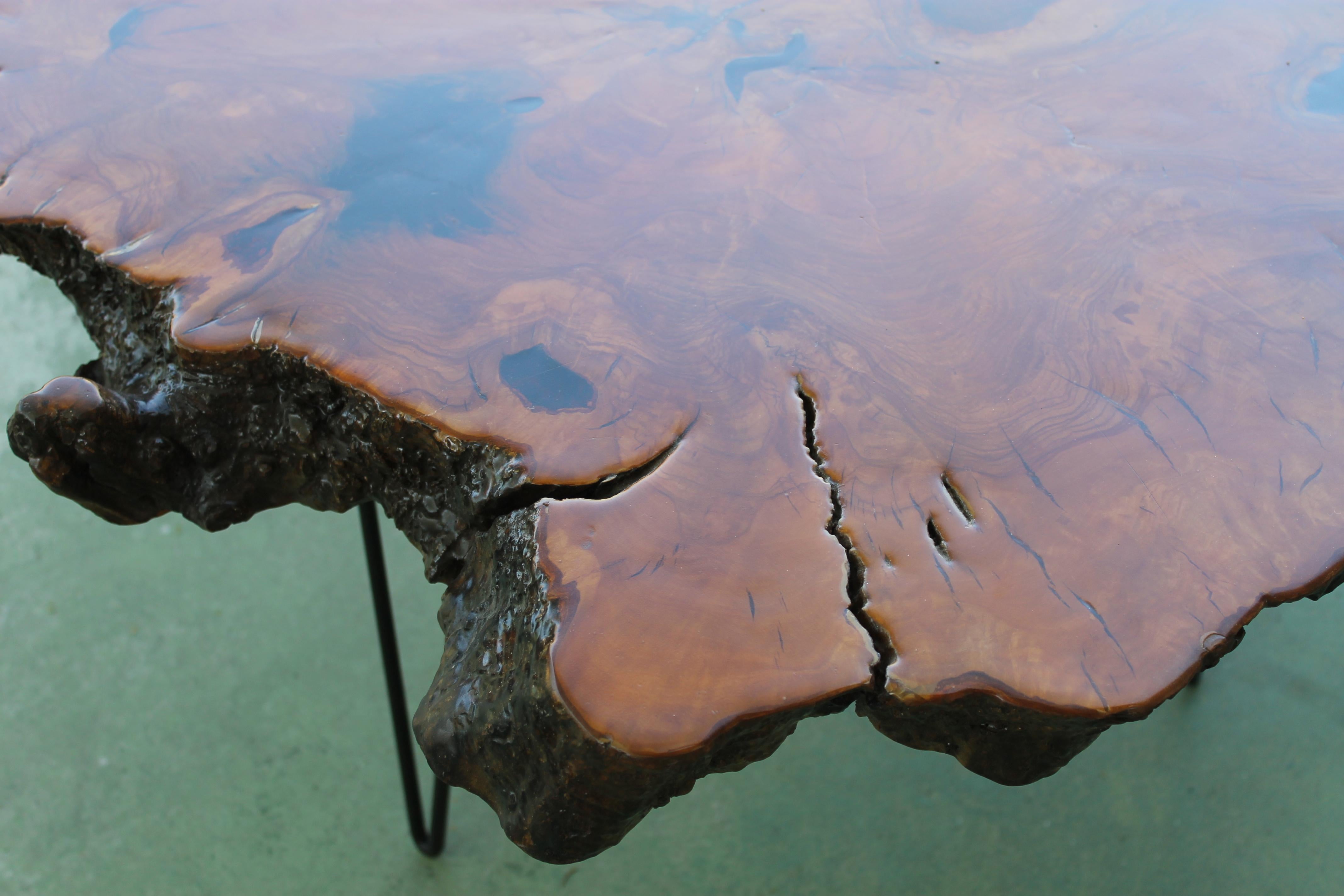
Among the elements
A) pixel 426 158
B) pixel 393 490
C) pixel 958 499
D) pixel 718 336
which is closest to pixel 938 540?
pixel 958 499

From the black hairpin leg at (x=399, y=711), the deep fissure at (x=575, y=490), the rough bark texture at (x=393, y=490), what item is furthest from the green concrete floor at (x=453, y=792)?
the deep fissure at (x=575, y=490)

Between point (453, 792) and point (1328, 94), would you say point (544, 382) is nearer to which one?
point (1328, 94)

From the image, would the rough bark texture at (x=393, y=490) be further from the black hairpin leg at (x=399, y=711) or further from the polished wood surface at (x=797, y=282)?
the black hairpin leg at (x=399, y=711)

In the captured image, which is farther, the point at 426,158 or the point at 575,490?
the point at 426,158

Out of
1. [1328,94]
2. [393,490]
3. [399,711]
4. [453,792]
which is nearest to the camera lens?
[393,490]

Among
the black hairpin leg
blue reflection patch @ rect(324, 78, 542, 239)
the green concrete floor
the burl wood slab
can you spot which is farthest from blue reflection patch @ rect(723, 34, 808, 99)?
the green concrete floor

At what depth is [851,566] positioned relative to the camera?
0.49m

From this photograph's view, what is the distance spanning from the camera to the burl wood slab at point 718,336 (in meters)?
0.47

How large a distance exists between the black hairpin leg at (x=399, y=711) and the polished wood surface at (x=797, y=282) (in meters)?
0.36

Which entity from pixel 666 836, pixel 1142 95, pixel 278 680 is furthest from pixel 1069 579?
pixel 278 680

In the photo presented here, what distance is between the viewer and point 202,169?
69cm

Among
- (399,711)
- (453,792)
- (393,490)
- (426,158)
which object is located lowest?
(453,792)

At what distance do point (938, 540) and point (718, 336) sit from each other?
171 millimetres

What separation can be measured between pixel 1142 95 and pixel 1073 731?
515 mm
